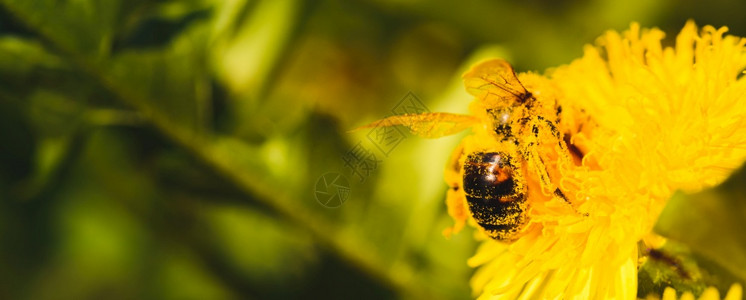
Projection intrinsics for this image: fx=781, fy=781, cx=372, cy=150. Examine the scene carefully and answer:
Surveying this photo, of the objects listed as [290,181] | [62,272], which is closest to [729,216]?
[290,181]

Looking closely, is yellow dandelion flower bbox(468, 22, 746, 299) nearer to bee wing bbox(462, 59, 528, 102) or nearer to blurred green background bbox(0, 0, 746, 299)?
bee wing bbox(462, 59, 528, 102)

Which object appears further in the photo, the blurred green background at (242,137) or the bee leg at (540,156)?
the blurred green background at (242,137)

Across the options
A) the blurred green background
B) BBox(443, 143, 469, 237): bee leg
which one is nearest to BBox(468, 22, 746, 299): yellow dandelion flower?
BBox(443, 143, 469, 237): bee leg

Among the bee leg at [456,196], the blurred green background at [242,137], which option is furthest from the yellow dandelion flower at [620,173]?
the blurred green background at [242,137]

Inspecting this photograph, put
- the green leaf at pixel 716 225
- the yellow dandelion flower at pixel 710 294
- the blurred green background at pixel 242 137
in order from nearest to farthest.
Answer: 1. the yellow dandelion flower at pixel 710 294
2. the green leaf at pixel 716 225
3. the blurred green background at pixel 242 137

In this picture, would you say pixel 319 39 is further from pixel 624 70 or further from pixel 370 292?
pixel 624 70

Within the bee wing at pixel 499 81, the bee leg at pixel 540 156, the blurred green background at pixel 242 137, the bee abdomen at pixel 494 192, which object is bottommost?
the blurred green background at pixel 242 137

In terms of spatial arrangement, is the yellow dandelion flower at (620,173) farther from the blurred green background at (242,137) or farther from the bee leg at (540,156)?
the blurred green background at (242,137)

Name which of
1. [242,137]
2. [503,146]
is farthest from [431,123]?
[242,137]
